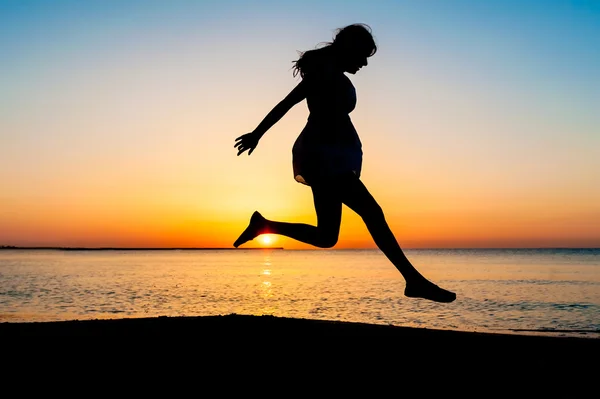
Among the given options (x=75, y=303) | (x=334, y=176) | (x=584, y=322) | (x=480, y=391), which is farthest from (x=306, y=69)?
(x=75, y=303)

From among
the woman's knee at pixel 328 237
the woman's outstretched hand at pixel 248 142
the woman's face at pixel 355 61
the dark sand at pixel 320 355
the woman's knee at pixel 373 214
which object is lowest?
the dark sand at pixel 320 355

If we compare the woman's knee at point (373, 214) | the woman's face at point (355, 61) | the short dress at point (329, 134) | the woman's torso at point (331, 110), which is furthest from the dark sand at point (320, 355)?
the woman's face at point (355, 61)

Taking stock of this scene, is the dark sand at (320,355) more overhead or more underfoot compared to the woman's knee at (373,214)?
more underfoot

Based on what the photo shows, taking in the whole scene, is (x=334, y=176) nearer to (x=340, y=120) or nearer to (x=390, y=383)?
(x=340, y=120)

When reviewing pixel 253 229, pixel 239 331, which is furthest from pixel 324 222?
pixel 239 331

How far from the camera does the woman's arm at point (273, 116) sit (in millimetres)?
4277

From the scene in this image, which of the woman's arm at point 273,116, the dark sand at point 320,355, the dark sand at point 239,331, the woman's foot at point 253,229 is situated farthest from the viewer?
the dark sand at point 239,331

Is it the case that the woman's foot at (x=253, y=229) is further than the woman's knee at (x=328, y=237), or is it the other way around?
the woman's foot at (x=253, y=229)

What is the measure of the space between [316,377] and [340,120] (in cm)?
173

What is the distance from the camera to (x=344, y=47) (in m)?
4.41

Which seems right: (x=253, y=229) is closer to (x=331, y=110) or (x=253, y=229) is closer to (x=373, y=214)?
(x=373, y=214)

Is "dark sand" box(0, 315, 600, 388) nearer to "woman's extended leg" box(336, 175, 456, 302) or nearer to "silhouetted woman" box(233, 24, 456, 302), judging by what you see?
"woman's extended leg" box(336, 175, 456, 302)

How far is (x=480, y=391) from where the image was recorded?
371cm

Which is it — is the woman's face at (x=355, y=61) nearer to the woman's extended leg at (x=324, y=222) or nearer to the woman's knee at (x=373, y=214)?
the woman's extended leg at (x=324, y=222)
